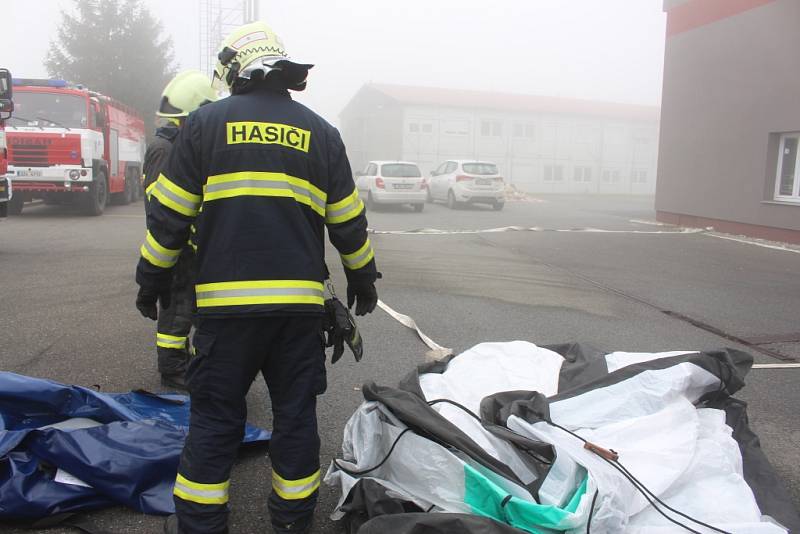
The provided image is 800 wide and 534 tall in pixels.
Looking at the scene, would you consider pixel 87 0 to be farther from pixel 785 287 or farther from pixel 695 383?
pixel 695 383

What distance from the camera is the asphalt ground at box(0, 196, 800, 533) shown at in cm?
406

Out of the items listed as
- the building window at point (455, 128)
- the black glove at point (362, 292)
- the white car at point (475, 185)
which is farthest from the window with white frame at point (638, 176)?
the black glove at point (362, 292)

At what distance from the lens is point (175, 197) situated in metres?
2.50

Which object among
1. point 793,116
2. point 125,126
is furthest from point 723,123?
point 125,126

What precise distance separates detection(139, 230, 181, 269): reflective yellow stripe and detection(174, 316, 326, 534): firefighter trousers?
30 cm

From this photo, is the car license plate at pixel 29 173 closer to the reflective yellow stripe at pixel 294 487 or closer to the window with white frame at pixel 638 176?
the reflective yellow stripe at pixel 294 487

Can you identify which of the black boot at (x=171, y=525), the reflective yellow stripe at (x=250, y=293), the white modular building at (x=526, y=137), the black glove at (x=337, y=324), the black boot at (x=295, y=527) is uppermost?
the white modular building at (x=526, y=137)

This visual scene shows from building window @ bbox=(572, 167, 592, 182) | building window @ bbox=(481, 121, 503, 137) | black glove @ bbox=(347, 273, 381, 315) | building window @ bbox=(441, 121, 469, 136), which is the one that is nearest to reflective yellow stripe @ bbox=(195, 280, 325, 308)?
black glove @ bbox=(347, 273, 381, 315)

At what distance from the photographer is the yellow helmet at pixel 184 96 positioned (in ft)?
13.4

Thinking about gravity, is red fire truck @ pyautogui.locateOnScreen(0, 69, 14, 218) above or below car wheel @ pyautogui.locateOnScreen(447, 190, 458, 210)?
above

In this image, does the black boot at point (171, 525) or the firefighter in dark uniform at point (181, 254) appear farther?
the firefighter in dark uniform at point (181, 254)

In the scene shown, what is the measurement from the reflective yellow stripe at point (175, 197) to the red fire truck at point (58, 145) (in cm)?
1310

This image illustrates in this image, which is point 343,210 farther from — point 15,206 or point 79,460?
point 15,206

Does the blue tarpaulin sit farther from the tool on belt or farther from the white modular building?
the white modular building
